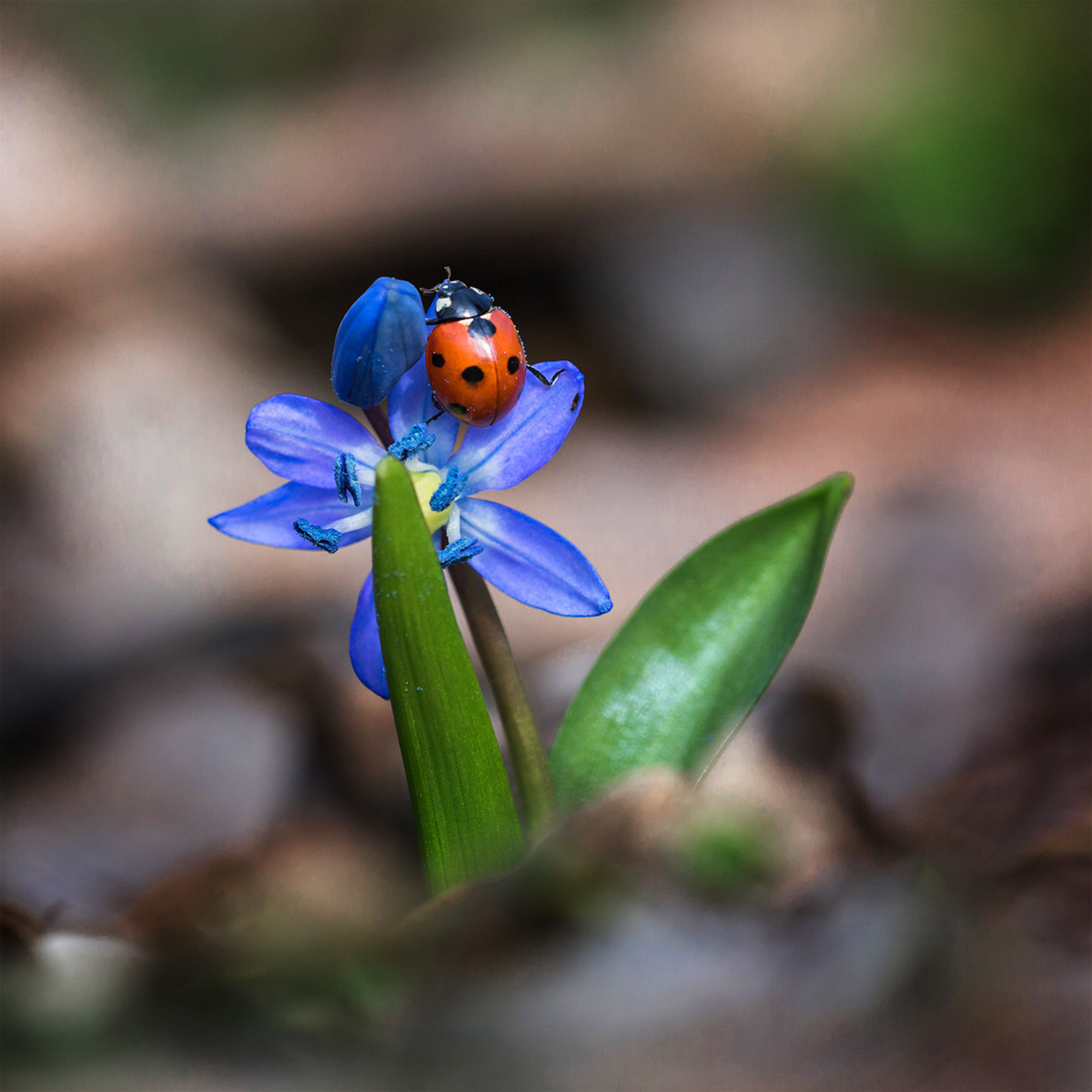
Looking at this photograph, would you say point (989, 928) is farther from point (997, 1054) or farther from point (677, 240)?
point (677, 240)

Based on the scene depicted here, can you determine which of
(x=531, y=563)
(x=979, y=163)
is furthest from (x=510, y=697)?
(x=979, y=163)

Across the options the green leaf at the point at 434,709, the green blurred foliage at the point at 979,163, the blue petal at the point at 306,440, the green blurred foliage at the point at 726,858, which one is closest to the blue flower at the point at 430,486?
→ the blue petal at the point at 306,440

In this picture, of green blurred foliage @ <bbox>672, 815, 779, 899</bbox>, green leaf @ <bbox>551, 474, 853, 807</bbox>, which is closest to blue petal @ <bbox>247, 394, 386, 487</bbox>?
green leaf @ <bbox>551, 474, 853, 807</bbox>

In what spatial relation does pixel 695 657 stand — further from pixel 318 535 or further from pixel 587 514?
pixel 587 514

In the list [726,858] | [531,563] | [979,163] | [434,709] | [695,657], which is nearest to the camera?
[726,858]

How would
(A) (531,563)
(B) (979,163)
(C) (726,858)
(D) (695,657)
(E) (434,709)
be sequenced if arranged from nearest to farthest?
(C) (726,858), (E) (434,709), (A) (531,563), (D) (695,657), (B) (979,163)

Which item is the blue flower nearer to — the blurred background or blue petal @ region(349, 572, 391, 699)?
blue petal @ region(349, 572, 391, 699)

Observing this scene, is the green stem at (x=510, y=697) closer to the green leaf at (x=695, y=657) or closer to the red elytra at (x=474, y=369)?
the green leaf at (x=695, y=657)
